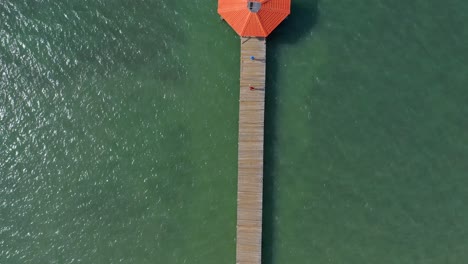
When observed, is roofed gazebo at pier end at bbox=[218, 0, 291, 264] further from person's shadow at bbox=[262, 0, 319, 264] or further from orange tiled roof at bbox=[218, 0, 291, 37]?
person's shadow at bbox=[262, 0, 319, 264]

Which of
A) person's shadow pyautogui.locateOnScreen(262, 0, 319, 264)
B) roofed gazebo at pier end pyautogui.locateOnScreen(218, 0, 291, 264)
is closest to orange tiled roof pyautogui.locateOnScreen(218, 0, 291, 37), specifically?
roofed gazebo at pier end pyautogui.locateOnScreen(218, 0, 291, 264)

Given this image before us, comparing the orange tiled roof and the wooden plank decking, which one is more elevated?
the orange tiled roof

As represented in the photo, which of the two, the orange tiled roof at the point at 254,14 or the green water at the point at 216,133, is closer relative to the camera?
the orange tiled roof at the point at 254,14

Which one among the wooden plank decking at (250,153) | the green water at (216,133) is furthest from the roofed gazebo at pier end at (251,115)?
the green water at (216,133)

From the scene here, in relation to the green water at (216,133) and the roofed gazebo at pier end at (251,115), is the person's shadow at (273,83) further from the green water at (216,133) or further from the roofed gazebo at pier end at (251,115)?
the roofed gazebo at pier end at (251,115)

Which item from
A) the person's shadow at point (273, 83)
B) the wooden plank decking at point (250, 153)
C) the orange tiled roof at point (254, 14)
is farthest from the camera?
the person's shadow at point (273, 83)

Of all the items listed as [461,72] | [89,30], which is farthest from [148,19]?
[461,72]

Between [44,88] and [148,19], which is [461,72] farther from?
[44,88]
